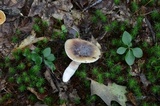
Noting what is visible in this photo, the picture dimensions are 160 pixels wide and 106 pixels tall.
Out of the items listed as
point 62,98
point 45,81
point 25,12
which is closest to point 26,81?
point 45,81

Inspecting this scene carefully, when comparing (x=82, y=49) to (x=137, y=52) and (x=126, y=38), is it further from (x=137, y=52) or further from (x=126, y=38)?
(x=137, y=52)

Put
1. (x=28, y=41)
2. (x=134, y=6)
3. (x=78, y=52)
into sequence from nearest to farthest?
(x=78, y=52), (x=28, y=41), (x=134, y=6)

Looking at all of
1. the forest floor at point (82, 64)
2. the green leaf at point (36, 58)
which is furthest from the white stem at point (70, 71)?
the green leaf at point (36, 58)

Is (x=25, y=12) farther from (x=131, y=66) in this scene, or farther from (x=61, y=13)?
(x=131, y=66)

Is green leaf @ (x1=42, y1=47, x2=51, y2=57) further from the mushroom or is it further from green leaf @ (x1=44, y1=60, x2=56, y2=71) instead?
the mushroom

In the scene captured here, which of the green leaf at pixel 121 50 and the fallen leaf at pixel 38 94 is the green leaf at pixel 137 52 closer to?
the green leaf at pixel 121 50

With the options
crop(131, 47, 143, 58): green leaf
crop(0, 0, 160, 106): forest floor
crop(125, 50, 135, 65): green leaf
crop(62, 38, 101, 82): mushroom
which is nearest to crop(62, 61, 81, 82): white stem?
crop(62, 38, 101, 82): mushroom

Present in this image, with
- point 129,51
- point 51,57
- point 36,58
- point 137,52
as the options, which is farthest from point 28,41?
point 137,52
